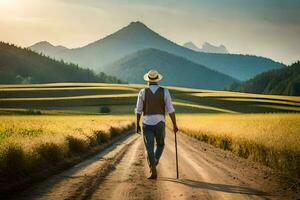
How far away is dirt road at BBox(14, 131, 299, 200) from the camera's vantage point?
452 inches

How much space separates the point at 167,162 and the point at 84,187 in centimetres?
768

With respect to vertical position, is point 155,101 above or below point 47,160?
above

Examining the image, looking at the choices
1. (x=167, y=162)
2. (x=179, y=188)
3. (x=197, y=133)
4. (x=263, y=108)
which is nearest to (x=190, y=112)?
(x=263, y=108)

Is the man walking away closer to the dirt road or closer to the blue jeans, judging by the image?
the blue jeans

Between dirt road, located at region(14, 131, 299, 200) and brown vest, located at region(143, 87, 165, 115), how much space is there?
6.22 feet

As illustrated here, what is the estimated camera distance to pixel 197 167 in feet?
58.2

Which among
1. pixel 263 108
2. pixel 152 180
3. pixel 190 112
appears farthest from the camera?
pixel 263 108

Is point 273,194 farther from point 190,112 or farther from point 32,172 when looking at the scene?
point 190,112

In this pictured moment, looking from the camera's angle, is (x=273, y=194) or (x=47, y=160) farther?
(x=47, y=160)

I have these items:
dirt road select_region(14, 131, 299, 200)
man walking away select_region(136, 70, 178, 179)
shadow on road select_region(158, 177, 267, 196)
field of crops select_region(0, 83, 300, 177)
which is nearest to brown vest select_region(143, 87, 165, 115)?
man walking away select_region(136, 70, 178, 179)

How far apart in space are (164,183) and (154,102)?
8.36 feet

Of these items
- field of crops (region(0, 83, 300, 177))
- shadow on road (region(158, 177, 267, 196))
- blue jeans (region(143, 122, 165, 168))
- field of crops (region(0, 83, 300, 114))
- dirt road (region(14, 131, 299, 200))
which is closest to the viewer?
dirt road (region(14, 131, 299, 200))

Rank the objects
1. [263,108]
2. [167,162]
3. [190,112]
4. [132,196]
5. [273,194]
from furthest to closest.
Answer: [263,108], [190,112], [167,162], [273,194], [132,196]

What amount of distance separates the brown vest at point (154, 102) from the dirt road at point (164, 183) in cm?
190
